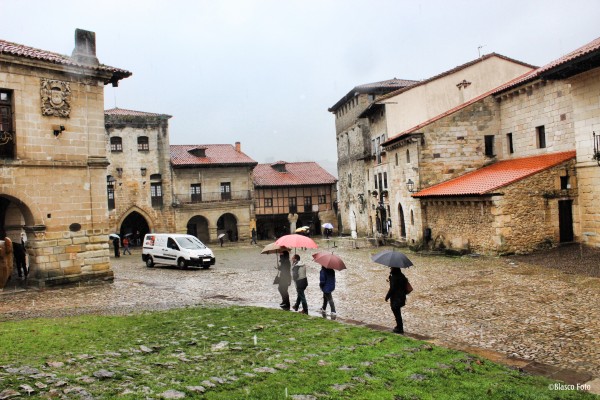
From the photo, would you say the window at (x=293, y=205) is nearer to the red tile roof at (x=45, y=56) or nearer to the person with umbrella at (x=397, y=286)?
the red tile roof at (x=45, y=56)

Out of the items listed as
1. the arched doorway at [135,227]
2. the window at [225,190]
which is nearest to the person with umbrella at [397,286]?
the window at [225,190]

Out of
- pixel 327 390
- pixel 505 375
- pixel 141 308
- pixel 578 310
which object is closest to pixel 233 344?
pixel 327 390

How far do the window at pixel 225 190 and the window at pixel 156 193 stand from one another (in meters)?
5.78

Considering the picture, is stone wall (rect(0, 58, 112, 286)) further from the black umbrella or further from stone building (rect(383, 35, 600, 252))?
stone building (rect(383, 35, 600, 252))

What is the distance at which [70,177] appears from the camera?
18.0 metres

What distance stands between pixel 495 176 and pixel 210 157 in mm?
29691

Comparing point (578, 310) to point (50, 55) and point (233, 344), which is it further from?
point (50, 55)

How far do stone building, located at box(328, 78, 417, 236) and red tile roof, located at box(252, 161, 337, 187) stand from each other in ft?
10.2

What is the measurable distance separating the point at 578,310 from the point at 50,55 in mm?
19001

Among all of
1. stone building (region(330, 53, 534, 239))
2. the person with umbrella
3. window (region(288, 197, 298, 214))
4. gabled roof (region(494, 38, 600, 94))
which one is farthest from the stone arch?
the person with umbrella

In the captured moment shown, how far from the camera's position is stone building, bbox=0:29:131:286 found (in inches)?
663

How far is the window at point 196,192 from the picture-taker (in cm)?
4547

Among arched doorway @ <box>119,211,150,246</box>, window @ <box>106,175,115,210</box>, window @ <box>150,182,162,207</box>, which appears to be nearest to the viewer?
window @ <box>106,175,115,210</box>

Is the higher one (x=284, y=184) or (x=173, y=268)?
(x=284, y=184)
